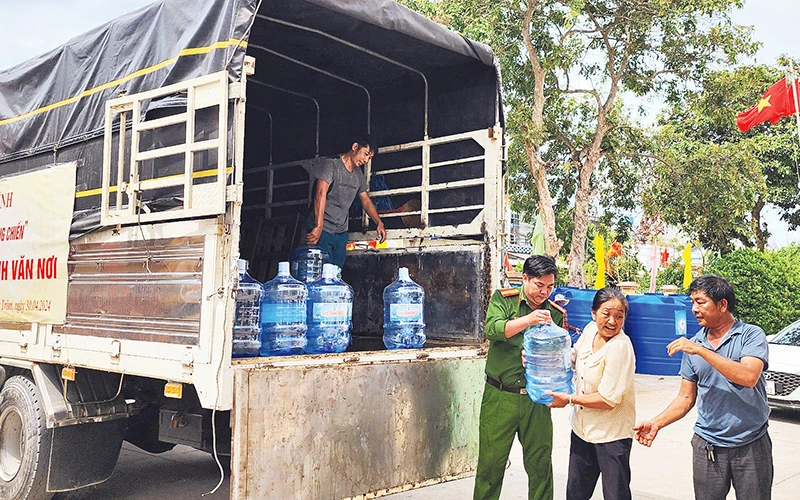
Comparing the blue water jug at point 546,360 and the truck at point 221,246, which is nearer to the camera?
the truck at point 221,246

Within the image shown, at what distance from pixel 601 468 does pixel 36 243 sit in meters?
3.94

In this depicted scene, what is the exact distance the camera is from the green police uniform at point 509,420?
4.47 metres

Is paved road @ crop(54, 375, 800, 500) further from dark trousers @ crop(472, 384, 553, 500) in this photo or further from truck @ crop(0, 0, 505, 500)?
dark trousers @ crop(472, 384, 553, 500)

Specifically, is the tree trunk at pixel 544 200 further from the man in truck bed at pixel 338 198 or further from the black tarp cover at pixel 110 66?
the black tarp cover at pixel 110 66

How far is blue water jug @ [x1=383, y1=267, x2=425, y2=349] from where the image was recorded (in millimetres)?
5395

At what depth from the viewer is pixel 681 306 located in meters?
9.55

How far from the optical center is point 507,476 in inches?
263

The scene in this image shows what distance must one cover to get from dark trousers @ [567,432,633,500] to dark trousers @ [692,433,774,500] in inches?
15.4

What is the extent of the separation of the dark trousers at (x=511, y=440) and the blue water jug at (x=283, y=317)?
1.28m

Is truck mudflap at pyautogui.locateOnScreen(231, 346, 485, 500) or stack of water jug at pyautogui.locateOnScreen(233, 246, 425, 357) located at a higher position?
stack of water jug at pyautogui.locateOnScreen(233, 246, 425, 357)

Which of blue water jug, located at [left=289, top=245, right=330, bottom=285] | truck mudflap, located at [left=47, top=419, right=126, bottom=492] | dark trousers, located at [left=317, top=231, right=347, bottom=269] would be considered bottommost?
truck mudflap, located at [left=47, top=419, right=126, bottom=492]

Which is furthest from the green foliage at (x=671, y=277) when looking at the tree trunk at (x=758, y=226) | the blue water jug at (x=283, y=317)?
the blue water jug at (x=283, y=317)

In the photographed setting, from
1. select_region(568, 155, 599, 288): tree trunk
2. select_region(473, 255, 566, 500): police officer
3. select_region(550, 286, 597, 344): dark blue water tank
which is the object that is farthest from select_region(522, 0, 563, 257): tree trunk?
select_region(473, 255, 566, 500): police officer

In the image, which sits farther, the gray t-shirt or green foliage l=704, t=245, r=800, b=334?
green foliage l=704, t=245, r=800, b=334
